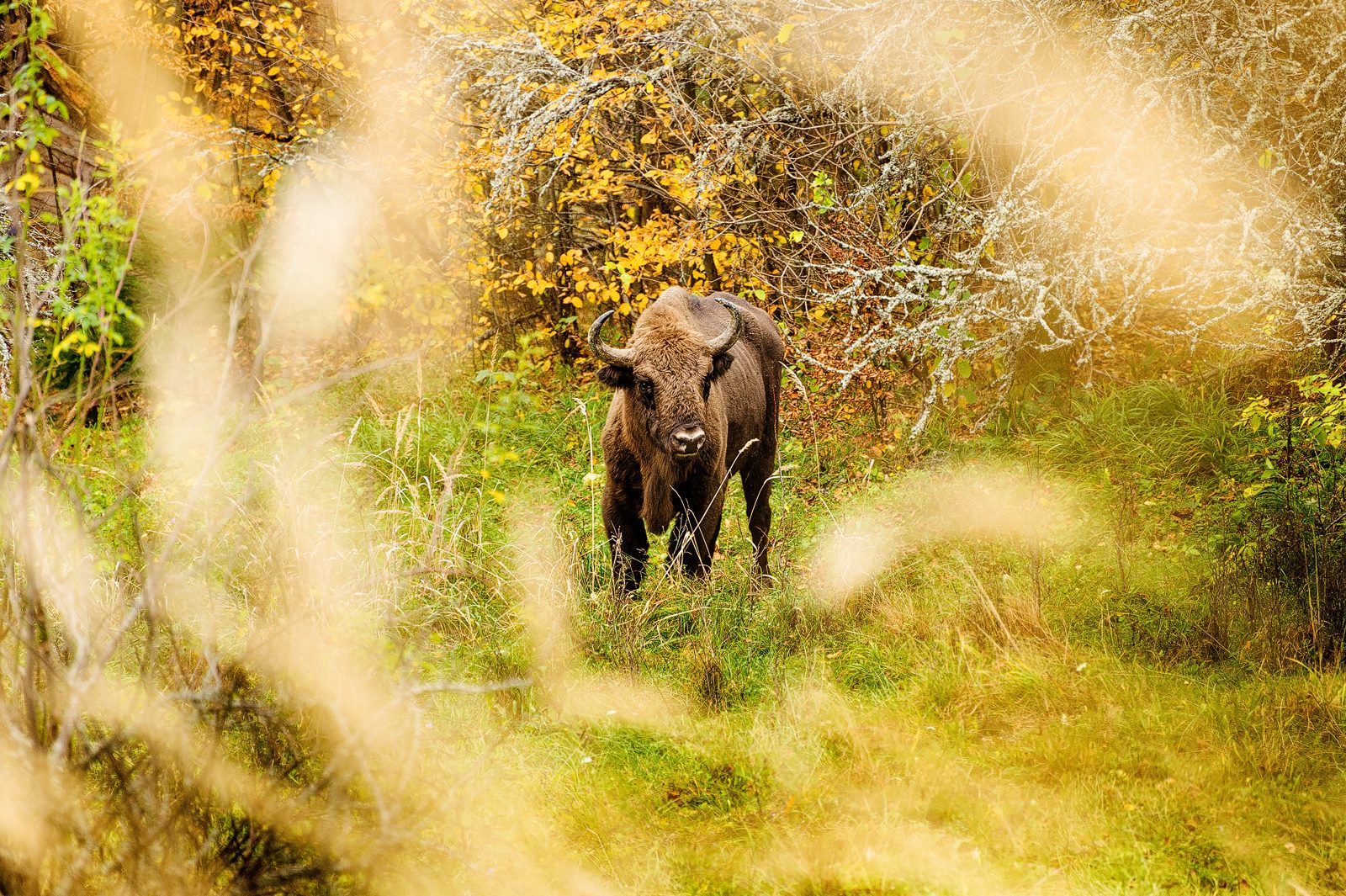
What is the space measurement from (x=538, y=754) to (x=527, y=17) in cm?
775

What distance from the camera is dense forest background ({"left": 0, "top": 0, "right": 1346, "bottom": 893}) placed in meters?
3.05

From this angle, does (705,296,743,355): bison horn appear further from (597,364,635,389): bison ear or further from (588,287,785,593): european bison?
(597,364,635,389): bison ear

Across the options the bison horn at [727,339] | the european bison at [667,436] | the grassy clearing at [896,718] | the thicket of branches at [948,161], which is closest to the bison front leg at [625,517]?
the european bison at [667,436]

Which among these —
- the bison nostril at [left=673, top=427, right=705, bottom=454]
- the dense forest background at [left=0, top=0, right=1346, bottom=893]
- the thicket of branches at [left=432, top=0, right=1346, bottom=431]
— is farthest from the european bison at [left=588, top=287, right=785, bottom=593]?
the thicket of branches at [left=432, top=0, right=1346, bottom=431]

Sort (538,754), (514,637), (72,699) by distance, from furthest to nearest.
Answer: (514,637) < (538,754) < (72,699)

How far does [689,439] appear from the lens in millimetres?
5812

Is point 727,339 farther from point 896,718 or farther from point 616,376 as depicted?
point 896,718

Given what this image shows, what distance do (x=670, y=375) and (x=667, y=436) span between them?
0.40 metres

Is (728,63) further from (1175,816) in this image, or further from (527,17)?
(1175,816)

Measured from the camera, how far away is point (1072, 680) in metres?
4.91

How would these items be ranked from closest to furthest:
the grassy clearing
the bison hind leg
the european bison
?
the grassy clearing, the european bison, the bison hind leg

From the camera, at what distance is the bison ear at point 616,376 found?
6.27 metres

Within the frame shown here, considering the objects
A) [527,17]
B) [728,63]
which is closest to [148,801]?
[728,63]

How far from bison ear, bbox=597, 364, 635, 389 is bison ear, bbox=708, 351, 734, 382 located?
510 millimetres
